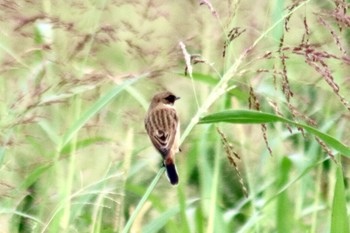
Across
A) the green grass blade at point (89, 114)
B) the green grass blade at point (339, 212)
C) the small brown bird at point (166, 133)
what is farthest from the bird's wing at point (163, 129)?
the green grass blade at point (339, 212)

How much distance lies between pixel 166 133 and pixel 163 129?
0.11ft

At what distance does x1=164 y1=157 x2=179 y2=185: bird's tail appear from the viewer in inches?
135

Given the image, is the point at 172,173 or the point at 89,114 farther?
the point at 172,173

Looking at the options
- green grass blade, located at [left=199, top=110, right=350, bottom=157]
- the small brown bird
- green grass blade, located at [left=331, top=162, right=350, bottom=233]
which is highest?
the small brown bird

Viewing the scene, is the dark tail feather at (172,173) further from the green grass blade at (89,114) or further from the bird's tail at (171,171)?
the green grass blade at (89,114)

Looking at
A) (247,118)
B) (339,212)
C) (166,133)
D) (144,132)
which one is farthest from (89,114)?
(144,132)

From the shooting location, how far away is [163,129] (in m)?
3.56

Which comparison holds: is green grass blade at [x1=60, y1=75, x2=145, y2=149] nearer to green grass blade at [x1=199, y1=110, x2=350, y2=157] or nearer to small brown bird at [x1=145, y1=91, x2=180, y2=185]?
small brown bird at [x1=145, y1=91, x2=180, y2=185]

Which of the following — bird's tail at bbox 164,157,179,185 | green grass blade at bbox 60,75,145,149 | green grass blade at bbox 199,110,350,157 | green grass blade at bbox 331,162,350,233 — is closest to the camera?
green grass blade at bbox 199,110,350,157

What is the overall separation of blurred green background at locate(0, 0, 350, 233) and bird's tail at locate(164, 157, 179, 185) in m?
0.09

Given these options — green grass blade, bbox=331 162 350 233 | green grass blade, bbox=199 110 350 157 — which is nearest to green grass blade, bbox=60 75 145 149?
green grass blade, bbox=199 110 350 157

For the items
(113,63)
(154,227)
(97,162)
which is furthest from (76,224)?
(113,63)

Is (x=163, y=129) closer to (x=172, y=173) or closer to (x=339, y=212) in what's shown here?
(x=172, y=173)

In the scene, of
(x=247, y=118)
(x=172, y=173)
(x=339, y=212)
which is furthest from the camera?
(x=172, y=173)
